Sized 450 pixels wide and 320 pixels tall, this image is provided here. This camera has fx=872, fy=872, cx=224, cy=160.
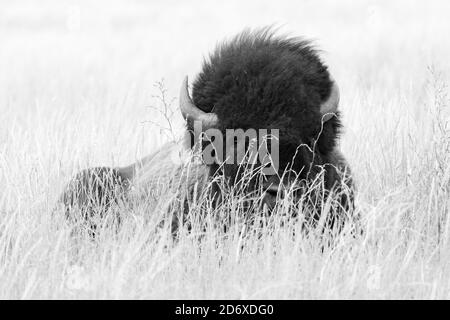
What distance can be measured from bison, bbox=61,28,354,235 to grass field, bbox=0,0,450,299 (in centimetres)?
33

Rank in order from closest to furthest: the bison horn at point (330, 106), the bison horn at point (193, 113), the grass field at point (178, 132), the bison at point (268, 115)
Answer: the grass field at point (178, 132) → the bison at point (268, 115) → the bison horn at point (193, 113) → the bison horn at point (330, 106)

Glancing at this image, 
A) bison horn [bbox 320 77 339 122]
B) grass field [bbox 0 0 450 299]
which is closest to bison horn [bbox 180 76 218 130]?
grass field [bbox 0 0 450 299]

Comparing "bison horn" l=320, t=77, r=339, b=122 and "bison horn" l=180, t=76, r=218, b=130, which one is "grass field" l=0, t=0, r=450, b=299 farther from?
"bison horn" l=320, t=77, r=339, b=122

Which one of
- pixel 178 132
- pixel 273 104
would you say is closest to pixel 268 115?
pixel 273 104

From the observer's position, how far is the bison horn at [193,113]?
6.55m

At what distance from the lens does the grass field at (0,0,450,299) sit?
5047 mm

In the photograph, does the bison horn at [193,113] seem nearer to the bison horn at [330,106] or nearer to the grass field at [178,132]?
the grass field at [178,132]

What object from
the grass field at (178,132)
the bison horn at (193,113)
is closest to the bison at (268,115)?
the bison horn at (193,113)

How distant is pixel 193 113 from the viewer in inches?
262

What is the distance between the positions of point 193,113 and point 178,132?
11.3 ft

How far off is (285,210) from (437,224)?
113 cm

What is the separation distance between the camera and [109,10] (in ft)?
88.7

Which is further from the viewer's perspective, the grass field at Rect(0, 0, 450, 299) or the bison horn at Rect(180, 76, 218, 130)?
the bison horn at Rect(180, 76, 218, 130)

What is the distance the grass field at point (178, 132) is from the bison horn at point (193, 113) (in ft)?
0.87
